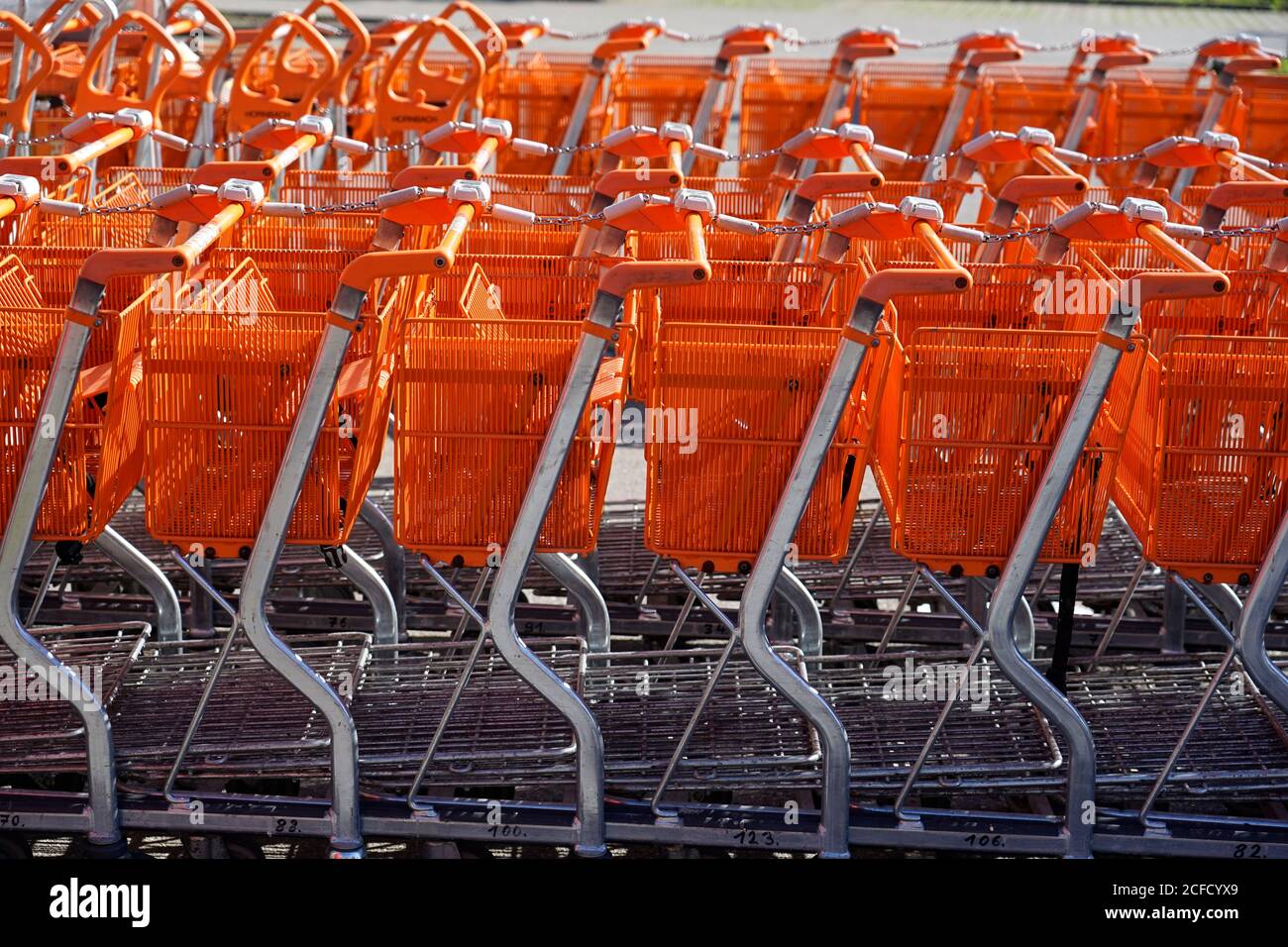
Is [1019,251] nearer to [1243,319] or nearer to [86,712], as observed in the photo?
[1243,319]

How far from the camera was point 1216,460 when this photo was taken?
402 centimetres

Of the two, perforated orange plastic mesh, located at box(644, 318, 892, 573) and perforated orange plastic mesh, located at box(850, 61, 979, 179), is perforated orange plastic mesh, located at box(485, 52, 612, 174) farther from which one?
perforated orange plastic mesh, located at box(644, 318, 892, 573)

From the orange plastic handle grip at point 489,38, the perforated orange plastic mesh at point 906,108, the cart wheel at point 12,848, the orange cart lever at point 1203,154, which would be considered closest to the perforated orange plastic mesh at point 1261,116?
the perforated orange plastic mesh at point 906,108

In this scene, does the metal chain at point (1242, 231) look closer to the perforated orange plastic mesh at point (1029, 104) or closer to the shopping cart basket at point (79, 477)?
the shopping cart basket at point (79, 477)

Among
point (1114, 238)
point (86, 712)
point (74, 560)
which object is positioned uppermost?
point (1114, 238)

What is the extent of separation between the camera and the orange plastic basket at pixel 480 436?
3.94 metres

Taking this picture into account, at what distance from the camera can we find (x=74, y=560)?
4.11 meters

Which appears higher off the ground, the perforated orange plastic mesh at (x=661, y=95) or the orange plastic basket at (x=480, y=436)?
the perforated orange plastic mesh at (x=661, y=95)

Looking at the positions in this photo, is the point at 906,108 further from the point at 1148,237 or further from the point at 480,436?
the point at 480,436

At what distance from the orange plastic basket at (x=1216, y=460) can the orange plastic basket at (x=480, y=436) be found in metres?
1.33

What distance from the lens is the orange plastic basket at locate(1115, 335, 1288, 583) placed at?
3.95m
